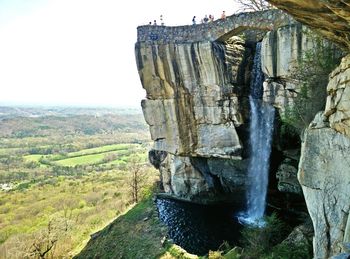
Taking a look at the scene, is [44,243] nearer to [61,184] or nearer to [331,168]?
[331,168]

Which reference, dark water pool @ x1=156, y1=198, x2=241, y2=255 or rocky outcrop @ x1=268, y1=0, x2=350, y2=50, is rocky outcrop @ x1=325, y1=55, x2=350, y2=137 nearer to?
rocky outcrop @ x1=268, y1=0, x2=350, y2=50

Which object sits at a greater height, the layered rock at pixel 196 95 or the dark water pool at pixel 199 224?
the layered rock at pixel 196 95

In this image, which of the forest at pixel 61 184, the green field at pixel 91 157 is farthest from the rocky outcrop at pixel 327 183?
the green field at pixel 91 157

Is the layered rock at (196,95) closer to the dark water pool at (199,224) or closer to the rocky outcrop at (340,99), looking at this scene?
the dark water pool at (199,224)

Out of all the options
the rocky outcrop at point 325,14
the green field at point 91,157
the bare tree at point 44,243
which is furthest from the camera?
the green field at point 91,157

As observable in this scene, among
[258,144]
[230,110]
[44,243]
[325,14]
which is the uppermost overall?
[325,14]

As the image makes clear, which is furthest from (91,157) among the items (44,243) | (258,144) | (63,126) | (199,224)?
(63,126)

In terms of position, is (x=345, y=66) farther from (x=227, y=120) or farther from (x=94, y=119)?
(x=94, y=119)
